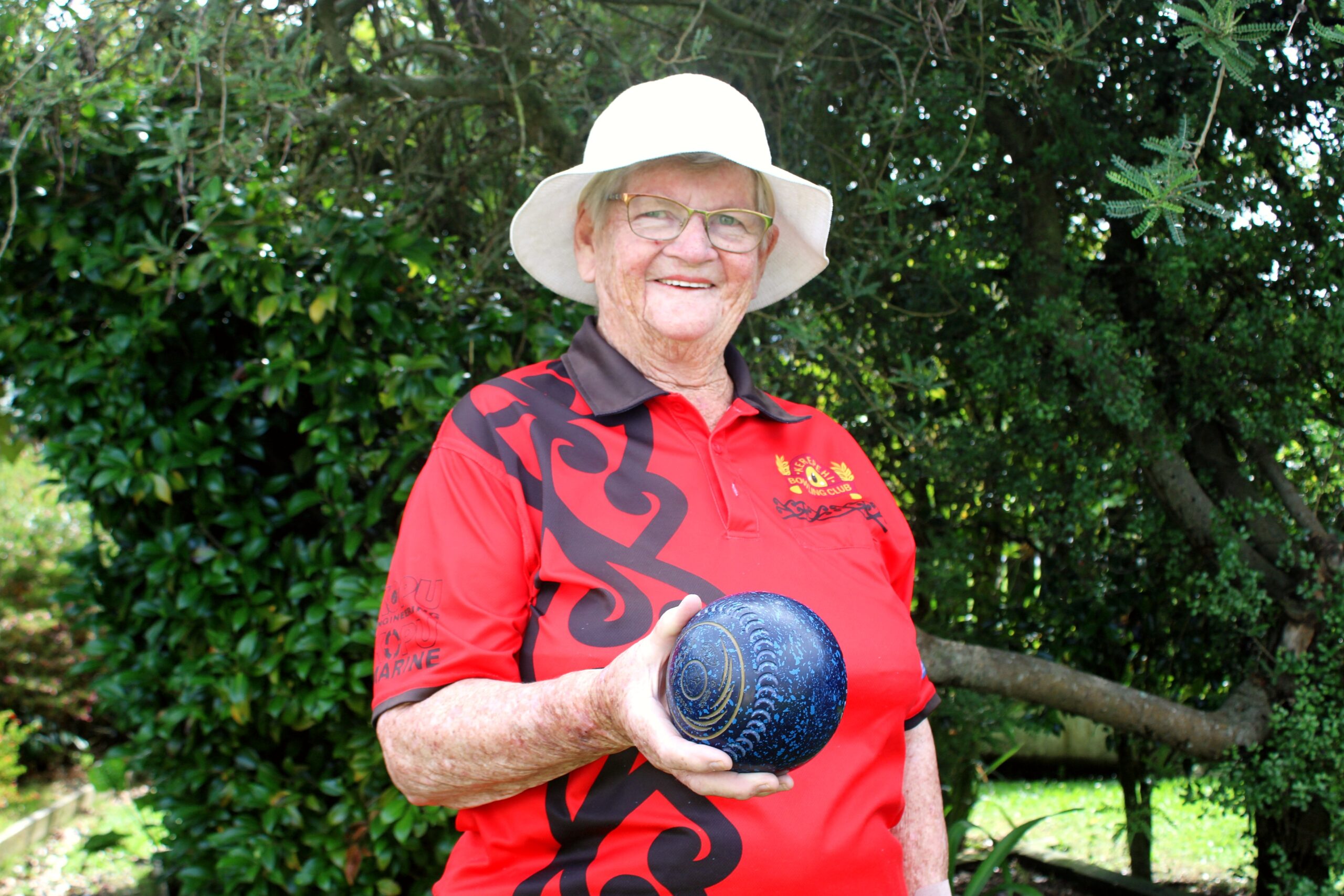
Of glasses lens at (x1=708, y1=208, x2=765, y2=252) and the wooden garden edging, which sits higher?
glasses lens at (x1=708, y1=208, x2=765, y2=252)

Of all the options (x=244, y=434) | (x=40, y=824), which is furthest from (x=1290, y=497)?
(x=40, y=824)

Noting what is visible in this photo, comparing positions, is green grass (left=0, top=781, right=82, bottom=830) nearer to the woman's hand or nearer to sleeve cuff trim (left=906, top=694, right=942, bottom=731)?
sleeve cuff trim (left=906, top=694, right=942, bottom=731)

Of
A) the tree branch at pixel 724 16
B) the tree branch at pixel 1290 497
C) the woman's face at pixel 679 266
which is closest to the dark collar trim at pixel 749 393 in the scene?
the woman's face at pixel 679 266

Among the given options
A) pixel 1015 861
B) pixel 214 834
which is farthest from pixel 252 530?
pixel 1015 861

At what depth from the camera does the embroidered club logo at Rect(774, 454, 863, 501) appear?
2.01m

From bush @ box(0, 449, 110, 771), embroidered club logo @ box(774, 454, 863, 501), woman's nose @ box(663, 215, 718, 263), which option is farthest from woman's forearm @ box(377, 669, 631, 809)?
bush @ box(0, 449, 110, 771)

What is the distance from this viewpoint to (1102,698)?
3.17 metres

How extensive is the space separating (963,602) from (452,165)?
8.08 feet

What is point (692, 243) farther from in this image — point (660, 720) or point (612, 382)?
point (660, 720)

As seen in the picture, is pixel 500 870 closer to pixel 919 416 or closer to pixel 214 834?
pixel 214 834

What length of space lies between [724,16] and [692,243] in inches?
58.6

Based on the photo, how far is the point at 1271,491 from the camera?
3.22 m

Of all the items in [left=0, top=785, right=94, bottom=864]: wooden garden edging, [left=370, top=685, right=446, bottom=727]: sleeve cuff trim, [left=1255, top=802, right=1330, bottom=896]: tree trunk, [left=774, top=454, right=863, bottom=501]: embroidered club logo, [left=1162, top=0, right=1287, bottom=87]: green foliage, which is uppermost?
[left=1162, top=0, right=1287, bottom=87]: green foliage

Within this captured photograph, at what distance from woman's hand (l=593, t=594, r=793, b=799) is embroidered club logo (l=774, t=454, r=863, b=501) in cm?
65
